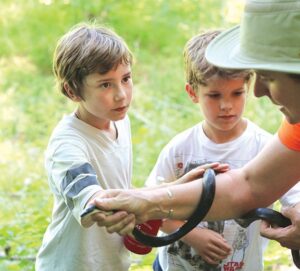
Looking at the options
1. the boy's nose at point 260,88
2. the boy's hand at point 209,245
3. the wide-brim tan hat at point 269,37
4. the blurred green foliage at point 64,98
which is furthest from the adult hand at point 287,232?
the blurred green foliage at point 64,98

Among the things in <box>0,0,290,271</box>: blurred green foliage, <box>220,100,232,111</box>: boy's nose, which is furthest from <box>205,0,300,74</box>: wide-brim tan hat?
<box>0,0,290,271</box>: blurred green foliage

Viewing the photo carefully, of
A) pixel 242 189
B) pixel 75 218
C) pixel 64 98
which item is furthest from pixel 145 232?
pixel 64 98

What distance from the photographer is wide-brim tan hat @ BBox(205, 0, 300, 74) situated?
6.70ft

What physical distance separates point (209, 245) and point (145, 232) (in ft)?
0.88

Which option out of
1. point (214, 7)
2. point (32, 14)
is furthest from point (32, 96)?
point (214, 7)

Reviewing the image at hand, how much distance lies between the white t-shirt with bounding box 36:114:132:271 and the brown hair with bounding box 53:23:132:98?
0.17 meters

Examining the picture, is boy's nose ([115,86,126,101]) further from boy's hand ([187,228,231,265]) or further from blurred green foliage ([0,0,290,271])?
blurred green foliage ([0,0,290,271])

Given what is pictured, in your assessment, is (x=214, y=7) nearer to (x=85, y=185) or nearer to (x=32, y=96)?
(x=32, y=96)

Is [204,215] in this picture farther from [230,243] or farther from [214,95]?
[214,95]

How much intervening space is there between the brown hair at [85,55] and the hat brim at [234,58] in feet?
1.36

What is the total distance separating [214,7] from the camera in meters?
6.45

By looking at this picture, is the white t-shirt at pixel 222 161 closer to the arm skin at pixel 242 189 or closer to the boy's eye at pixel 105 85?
the arm skin at pixel 242 189

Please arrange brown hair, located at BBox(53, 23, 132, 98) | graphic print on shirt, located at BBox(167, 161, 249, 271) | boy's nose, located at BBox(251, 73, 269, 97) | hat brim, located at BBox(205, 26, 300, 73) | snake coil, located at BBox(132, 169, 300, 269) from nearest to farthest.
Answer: hat brim, located at BBox(205, 26, 300, 73), boy's nose, located at BBox(251, 73, 269, 97), snake coil, located at BBox(132, 169, 300, 269), brown hair, located at BBox(53, 23, 132, 98), graphic print on shirt, located at BBox(167, 161, 249, 271)

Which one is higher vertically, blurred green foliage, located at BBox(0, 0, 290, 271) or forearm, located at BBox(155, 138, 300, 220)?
forearm, located at BBox(155, 138, 300, 220)
